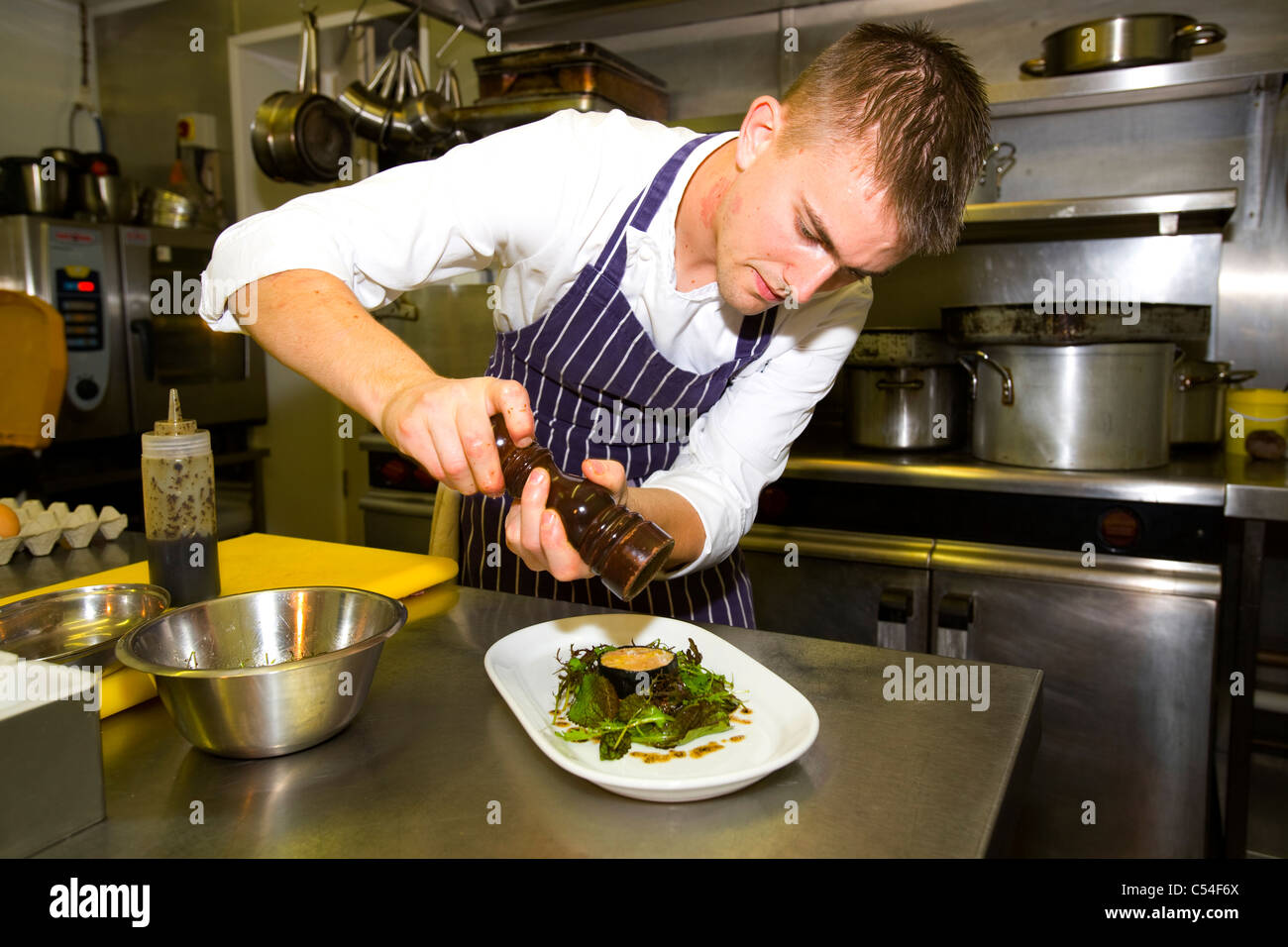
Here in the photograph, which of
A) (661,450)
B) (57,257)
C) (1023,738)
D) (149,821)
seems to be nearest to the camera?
(149,821)

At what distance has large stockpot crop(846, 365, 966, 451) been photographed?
2373 mm

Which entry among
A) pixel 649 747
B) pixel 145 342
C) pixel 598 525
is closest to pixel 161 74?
pixel 145 342

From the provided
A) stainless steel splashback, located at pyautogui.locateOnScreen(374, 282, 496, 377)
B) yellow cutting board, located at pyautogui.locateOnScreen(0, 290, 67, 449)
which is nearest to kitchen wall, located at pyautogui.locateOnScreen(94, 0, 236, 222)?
stainless steel splashback, located at pyautogui.locateOnScreen(374, 282, 496, 377)

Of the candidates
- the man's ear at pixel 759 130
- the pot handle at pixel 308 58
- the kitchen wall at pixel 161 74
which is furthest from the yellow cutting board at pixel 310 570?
the kitchen wall at pixel 161 74

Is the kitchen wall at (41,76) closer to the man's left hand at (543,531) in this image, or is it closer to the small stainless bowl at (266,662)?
the small stainless bowl at (266,662)

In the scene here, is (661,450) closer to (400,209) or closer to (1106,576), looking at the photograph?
(400,209)

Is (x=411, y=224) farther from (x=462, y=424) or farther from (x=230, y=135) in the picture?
(x=230, y=135)

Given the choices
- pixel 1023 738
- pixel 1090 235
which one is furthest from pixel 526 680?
pixel 1090 235

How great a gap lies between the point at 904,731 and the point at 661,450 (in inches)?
32.3

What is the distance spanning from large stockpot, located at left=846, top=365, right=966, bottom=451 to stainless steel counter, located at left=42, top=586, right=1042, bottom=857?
139 centimetres

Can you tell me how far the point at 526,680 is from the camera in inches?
40.7

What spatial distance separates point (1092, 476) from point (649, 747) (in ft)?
5.15

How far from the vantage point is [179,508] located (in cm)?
117

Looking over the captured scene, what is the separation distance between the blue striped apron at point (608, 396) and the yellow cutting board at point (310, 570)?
0.89ft
